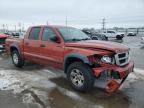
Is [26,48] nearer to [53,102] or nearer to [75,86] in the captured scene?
[75,86]

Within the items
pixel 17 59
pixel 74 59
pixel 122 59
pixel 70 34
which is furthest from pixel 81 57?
pixel 17 59

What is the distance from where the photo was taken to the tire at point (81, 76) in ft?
19.7

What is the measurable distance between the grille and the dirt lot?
32.4 inches

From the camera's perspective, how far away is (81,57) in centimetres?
614

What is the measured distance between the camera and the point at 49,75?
824cm

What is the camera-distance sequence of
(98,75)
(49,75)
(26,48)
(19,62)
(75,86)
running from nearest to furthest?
1. (98,75)
2. (75,86)
3. (49,75)
4. (26,48)
5. (19,62)

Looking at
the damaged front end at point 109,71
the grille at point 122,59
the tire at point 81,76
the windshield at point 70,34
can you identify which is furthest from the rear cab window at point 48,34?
the grille at point 122,59

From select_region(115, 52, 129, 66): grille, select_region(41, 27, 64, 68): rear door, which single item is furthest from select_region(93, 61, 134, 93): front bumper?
select_region(41, 27, 64, 68): rear door

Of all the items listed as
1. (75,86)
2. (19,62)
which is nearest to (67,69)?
(75,86)

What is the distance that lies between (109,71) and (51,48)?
218 centimetres

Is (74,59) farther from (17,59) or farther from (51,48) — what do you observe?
(17,59)

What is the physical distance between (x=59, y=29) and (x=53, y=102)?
2696mm

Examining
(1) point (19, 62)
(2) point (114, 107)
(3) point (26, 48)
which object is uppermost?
(3) point (26, 48)

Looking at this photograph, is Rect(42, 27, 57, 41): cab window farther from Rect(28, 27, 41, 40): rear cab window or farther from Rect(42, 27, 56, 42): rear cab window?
Rect(28, 27, 41, 40): rear cab window
